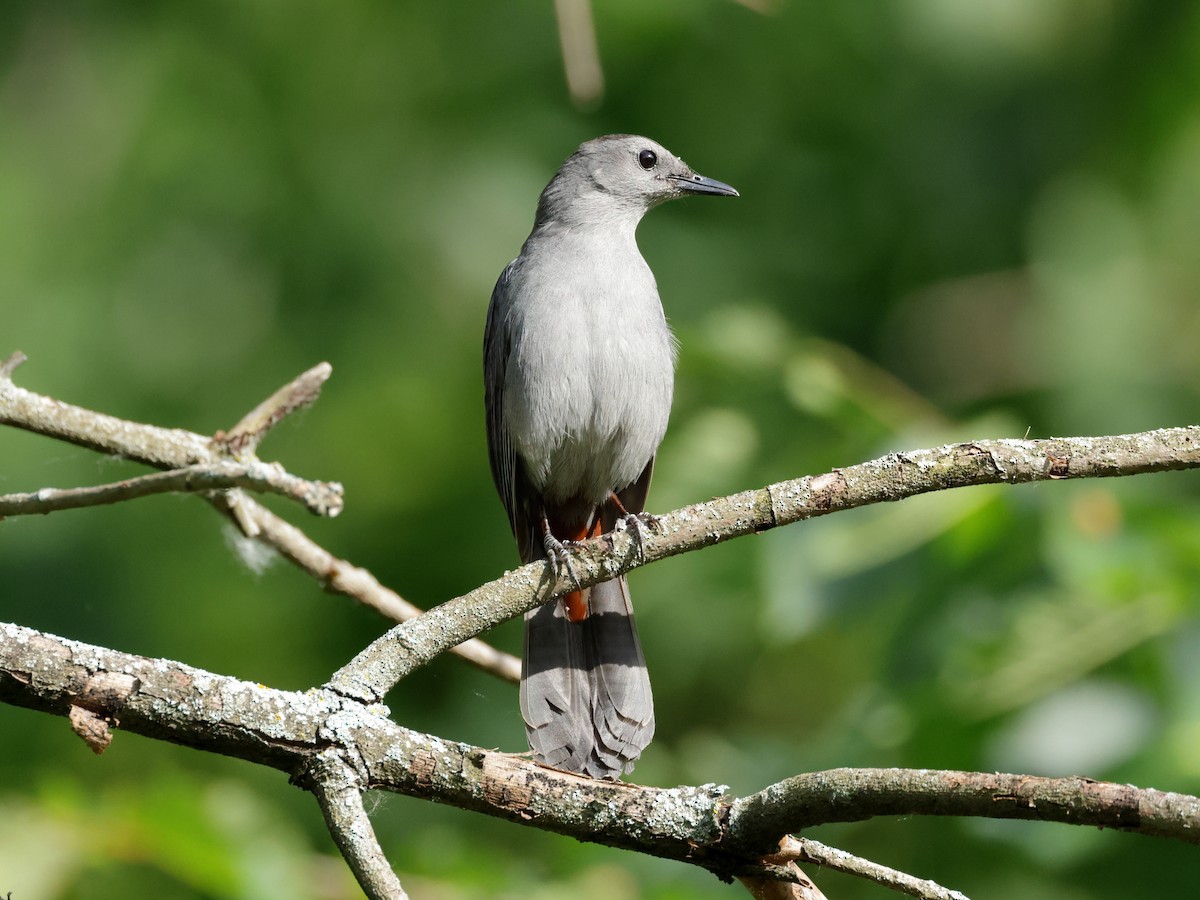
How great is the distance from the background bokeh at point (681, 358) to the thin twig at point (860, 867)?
1.53 m

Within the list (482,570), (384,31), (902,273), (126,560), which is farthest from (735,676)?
(384,31)

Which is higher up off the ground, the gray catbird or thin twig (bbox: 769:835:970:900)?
the gray catbird

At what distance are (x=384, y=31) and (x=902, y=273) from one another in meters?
3.88

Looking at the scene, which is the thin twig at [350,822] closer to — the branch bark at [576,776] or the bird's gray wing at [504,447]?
the branch bark at [576,776]

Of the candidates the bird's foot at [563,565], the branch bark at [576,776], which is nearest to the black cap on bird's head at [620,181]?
the bird's foot at [563,565]

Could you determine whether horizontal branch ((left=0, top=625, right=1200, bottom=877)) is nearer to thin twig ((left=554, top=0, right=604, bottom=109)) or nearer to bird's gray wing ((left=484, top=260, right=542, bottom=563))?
thin twig ((left=554, top=0, right=604, bottom=109))

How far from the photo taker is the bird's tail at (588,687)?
3.81 m

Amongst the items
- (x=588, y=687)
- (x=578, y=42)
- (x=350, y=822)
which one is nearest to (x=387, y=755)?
(x=350, y=822)

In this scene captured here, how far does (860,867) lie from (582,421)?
2407 millimetres

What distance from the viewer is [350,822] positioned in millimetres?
2400

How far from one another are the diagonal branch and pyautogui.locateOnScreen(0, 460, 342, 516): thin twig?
407mm

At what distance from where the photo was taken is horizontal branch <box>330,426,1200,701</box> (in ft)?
8.84

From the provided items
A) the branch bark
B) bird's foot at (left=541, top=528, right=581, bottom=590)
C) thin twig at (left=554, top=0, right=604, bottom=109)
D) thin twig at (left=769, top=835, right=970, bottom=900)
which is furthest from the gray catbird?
thin twig at (left=554, top=0, right=604, bottom=109)

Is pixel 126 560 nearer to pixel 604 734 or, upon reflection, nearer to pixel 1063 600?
pixel 604 734
